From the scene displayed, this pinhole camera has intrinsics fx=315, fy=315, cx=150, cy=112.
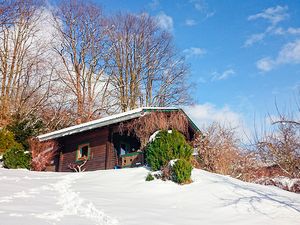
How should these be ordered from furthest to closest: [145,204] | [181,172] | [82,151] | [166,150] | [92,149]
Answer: [82,151], [92,149], [166,150], [181,172], [145,204]

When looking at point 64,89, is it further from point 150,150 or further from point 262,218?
point 262,218

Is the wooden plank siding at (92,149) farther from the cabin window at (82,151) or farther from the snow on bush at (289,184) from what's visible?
the snow on bush at (289,184)

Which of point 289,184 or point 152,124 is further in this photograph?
point 152,124

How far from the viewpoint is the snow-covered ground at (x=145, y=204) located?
5.97 meters

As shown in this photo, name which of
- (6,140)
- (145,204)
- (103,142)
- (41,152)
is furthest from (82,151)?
(145,204)

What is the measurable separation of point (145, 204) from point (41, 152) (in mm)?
11434

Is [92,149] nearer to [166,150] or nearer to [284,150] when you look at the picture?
[166,150]

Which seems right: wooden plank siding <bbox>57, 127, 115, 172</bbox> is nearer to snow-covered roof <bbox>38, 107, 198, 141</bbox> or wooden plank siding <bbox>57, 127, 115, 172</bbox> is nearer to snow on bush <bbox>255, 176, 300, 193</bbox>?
snow-covered roof <bbox>38, 107, 198, 141</bbox>

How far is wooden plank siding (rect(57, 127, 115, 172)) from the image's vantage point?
1595cm

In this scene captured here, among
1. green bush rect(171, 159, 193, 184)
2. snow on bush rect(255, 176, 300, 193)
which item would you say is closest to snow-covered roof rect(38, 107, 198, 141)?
green bush rect(171, 159, 193, 184)

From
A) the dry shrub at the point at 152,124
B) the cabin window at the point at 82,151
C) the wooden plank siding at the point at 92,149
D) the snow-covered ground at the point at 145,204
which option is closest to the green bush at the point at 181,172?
the snow-covered ground at the point at 145,204

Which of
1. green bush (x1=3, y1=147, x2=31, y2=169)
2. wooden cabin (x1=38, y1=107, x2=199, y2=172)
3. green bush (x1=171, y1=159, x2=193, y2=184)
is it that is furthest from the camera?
green bush (x1=3, y1=147, x2=31, y2=169)

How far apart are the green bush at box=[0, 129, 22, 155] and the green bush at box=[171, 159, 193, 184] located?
11174mm

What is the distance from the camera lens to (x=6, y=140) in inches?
700
